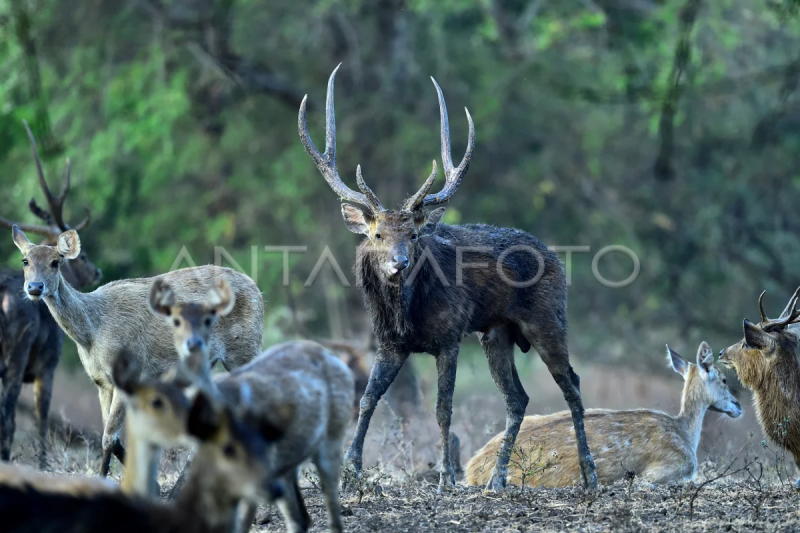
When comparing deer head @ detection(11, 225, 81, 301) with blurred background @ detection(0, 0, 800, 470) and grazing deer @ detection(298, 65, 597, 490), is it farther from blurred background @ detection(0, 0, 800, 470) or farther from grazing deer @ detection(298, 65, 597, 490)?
blurred background @ detection(0, 0, 800, 470)

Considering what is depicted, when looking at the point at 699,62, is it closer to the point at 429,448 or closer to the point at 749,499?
the point at 429,448

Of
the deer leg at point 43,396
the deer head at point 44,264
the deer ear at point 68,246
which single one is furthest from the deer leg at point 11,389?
the deer ear at point 68,246

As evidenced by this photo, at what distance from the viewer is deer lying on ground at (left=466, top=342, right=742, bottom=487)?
10.7m

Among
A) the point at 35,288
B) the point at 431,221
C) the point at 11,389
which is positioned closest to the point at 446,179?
the point at 431,221

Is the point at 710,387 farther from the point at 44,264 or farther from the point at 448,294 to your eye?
the point at 44,264

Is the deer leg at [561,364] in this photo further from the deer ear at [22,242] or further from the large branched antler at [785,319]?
the deer ear at [22,242]

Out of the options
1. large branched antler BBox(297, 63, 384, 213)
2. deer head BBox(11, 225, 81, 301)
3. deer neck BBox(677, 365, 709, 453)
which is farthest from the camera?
deer neck BBox(677, 365, 709, 453)

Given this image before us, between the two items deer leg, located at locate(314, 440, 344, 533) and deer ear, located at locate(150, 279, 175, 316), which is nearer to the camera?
deer leg, located at locate(314, 440, 344, 533)

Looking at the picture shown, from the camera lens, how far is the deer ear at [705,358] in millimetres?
11500

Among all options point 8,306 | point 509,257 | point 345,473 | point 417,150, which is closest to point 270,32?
point 417,150

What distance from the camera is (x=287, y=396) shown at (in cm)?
663

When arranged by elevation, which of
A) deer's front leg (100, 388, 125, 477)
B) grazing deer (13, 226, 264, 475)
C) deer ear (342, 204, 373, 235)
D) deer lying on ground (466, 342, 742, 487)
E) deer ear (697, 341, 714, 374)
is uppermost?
deer ear (342, 204, 373, 235)

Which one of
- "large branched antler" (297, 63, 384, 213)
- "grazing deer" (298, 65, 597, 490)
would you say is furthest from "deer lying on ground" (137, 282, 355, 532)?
"large branched antler" (297, 63, 384, 213)

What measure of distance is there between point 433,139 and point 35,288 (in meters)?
13.0
